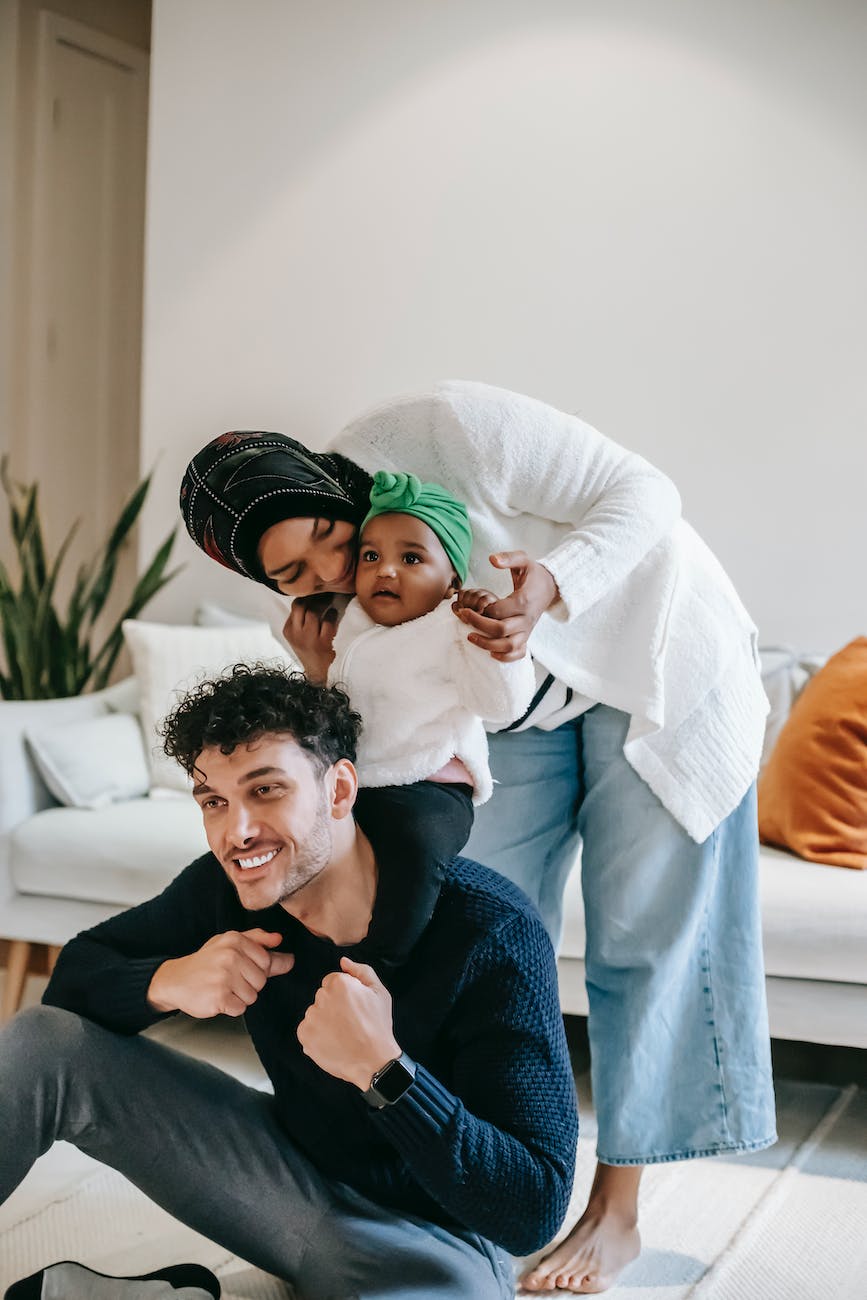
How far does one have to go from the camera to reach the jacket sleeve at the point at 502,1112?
3.90 ft

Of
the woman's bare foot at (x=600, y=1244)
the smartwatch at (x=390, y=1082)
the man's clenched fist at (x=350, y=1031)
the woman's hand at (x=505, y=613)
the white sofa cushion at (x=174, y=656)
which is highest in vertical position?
the woman's hand at (x=505, y=613)

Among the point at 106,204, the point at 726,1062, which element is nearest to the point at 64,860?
the point at 726,1062

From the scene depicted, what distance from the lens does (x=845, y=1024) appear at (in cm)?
219

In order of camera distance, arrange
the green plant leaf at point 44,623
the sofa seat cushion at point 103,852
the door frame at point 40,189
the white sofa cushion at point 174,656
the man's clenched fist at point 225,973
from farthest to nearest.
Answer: the door frame at point 40,189 → the green plant leaf at point 44,623 → the white sofa cushion at point 174,656 → the sofa seat cushion at point 103,852 → the man's clenched fist at point 225,973

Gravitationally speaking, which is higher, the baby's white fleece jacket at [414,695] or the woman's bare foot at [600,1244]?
the baby's white fleece jacket at [414,695]

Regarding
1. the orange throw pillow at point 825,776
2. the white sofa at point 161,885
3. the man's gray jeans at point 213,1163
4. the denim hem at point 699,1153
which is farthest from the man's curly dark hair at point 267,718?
the orange throw pillow at point 825,776

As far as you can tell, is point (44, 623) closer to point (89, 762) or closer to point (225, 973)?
point (89, 762)

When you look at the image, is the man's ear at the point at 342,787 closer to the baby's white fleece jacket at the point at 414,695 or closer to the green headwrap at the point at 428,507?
the baby's white fleece jacket at the point at 414,695

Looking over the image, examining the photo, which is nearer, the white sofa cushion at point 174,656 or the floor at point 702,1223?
the floor at point 702,1223

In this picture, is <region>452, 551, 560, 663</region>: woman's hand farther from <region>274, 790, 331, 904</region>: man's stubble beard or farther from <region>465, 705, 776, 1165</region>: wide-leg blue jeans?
<region>465, 705, 776, 1165</region>: wide-leg blue jeans

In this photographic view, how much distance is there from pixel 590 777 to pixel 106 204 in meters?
3.34

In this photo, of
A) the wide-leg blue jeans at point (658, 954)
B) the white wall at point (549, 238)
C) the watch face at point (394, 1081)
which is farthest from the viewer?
the white wall at point (549, 238)

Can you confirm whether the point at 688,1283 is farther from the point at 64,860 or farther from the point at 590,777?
the point at 64,860

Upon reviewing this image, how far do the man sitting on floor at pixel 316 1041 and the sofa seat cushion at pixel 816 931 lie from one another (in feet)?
3.10
